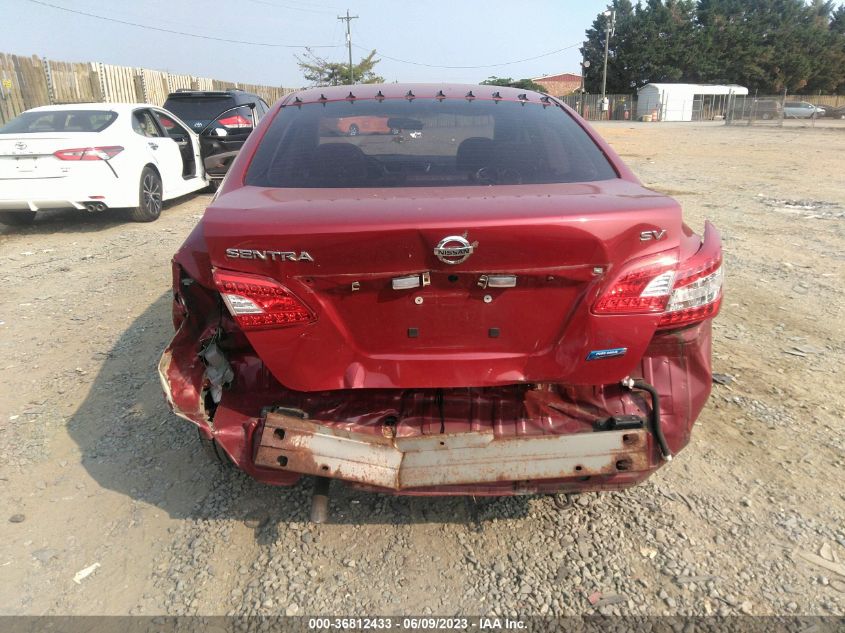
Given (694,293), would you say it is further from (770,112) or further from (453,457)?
(770,112)

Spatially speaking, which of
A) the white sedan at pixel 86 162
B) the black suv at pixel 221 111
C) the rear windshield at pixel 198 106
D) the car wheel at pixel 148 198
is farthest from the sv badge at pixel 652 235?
the rear windshield at pixel 198 106

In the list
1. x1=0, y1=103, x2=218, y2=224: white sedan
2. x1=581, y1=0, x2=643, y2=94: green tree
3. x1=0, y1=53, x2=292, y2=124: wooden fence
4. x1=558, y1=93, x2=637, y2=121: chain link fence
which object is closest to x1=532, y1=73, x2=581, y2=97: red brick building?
x1=581, y1=0, x2=643, y2=94: green tree

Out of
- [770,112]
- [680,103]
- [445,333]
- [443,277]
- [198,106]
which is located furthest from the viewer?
[680,103]

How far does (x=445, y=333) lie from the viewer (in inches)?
83.0

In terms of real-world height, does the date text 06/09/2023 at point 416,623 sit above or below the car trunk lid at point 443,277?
below

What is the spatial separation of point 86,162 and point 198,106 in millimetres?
5396

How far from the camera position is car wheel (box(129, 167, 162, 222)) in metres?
8.02

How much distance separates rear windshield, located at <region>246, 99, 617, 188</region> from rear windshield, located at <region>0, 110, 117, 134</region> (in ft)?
20.0

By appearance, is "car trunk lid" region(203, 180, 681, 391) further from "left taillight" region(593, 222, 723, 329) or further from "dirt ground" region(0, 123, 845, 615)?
"dirt ground" region(0, 123, 845, 615)

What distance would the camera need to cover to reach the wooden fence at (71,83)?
1391 centimetres

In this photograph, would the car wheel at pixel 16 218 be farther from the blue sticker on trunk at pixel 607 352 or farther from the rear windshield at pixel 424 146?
the blue sticker on trunk at pixel 607 352

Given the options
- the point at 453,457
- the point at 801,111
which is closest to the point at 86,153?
the point at 453,457

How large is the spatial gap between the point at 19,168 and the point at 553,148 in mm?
7040

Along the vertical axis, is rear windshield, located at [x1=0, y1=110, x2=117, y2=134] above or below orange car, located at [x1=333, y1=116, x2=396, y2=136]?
above
